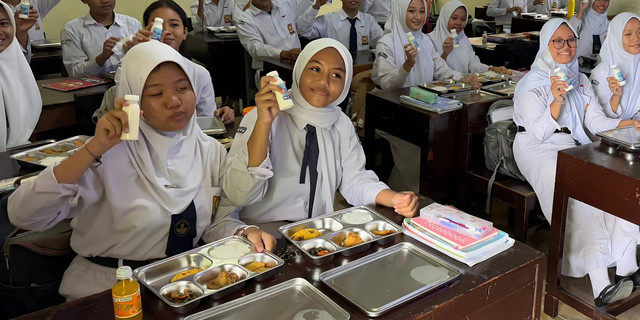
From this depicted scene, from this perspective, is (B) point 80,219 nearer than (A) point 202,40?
Yes

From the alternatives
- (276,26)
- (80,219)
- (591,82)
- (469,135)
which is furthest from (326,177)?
(276,26)

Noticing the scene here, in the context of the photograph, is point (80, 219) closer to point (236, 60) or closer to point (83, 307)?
point (83, 307)

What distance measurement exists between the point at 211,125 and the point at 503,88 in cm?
186

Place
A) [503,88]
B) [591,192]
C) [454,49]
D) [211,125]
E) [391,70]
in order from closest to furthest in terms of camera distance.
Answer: [591,192]
[211,125]
[503,88]
[391,70]
[454,49]

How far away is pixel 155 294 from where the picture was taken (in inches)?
52.2

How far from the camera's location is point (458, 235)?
160 centimetres

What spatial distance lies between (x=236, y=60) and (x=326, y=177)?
379 cm

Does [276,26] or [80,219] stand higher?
[276,26]

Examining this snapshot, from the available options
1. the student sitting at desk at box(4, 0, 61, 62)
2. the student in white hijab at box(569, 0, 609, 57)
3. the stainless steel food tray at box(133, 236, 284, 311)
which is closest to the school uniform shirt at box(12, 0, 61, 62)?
the student sitting at desk at box(4, 0, 61, 62)

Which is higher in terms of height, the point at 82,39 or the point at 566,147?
the point at 82,39

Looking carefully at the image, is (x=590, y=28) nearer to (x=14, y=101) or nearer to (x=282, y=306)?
(x=14, y=101)

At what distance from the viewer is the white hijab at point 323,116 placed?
2008 millimetres

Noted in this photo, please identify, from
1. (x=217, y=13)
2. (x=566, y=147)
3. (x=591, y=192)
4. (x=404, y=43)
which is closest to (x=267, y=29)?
(x=217, y=13)

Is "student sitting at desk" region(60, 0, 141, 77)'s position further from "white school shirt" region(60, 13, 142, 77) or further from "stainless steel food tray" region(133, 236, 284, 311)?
"stainless steel food tray" region(133, 236, 284, 311)
